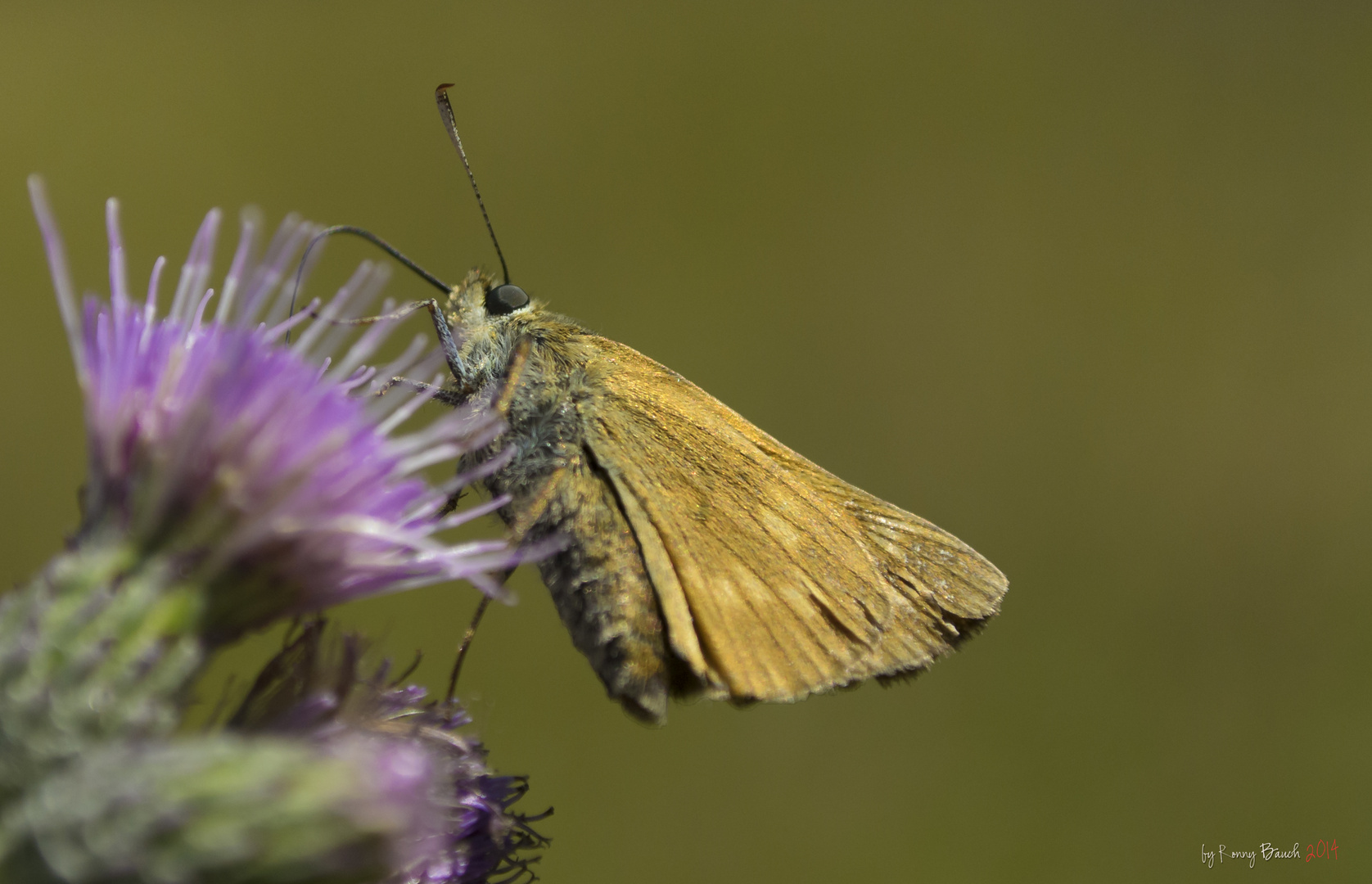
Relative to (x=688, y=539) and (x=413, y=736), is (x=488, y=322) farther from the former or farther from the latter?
(x=413, y=736)

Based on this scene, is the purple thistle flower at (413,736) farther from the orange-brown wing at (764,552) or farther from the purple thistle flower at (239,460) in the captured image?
the orange-brown wing at (764,552)

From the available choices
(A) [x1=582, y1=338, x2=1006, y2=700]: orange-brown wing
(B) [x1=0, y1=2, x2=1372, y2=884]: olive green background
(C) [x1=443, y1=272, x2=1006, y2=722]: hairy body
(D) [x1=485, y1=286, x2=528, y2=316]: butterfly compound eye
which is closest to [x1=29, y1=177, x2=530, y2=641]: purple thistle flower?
(C) [x1=443, y1=272, x2=1006, y2=722]: hairy body

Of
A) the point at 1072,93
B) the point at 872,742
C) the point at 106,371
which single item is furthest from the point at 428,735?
the point at 1072,93

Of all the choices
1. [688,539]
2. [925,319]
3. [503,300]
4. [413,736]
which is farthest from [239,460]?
[925,319]

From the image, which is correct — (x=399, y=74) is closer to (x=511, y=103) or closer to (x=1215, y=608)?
Answer: (x=511, y=103)

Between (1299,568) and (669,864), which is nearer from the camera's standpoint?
(669,864)

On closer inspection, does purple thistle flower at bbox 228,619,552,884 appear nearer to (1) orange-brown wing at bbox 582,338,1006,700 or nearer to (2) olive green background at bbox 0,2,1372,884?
(1) orange-brown wing at bbox 582,338,1006,700
